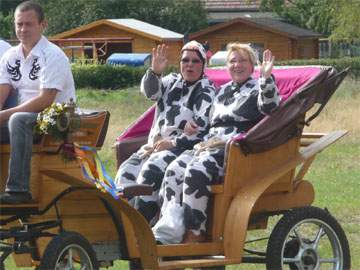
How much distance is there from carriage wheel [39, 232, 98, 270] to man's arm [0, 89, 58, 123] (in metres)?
0.70

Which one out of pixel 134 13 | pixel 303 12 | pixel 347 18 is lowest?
pixel 303 12

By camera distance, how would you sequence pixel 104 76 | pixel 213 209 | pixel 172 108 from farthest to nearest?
pixel 104 76
pixel 172 108
pixel 213 209

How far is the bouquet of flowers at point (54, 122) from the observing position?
635cm

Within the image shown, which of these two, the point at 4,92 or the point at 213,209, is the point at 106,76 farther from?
the point at 4,92

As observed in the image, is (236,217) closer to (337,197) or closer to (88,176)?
(88,176)

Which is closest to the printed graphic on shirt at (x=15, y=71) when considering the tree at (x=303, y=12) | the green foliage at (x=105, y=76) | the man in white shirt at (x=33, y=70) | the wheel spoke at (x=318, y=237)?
the man in white shirt at (x=33, y=70)

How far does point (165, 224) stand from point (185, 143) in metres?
0.65

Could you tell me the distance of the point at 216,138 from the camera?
747cm

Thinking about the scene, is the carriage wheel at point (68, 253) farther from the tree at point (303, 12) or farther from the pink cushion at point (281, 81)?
the tree at point (303, 12)

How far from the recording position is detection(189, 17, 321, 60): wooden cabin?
172 ft

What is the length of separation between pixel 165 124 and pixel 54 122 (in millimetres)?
1538

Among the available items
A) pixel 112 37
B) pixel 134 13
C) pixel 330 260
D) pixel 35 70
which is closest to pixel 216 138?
pixel 330 260

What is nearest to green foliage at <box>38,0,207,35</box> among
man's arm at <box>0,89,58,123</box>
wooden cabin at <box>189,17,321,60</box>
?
wooden cabin at <box>189,17,321,60</box>

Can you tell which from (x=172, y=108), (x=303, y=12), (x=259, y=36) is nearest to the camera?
(x=172, y=108)
